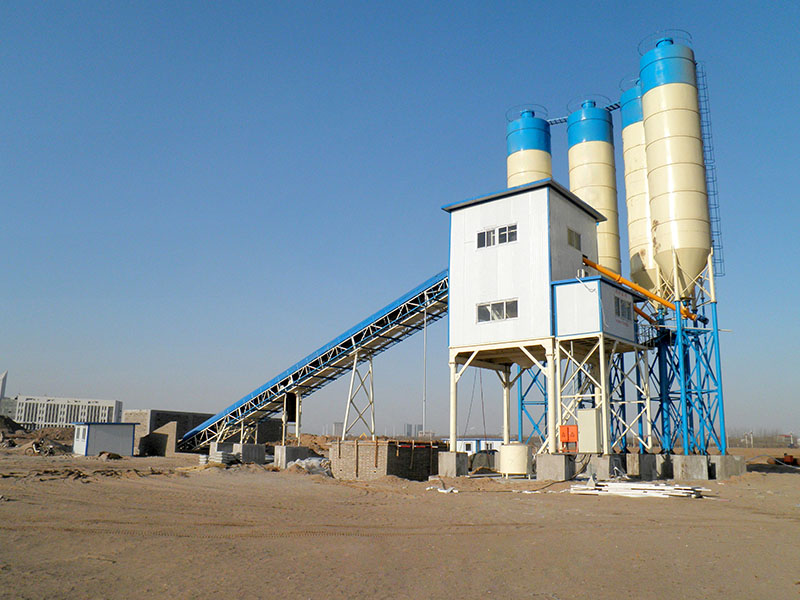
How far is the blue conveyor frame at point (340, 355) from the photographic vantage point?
3060 centimetres

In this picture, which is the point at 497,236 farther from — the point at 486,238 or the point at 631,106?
the point at 631,106

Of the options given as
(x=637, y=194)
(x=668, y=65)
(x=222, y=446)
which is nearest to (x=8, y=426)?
(x=222, y=446)

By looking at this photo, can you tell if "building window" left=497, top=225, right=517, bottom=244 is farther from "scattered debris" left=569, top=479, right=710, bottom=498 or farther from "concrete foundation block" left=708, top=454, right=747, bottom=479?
"concrete foundation block" left=708, top=454, right=747, bottom=479

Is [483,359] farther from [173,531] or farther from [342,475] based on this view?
[173,531]

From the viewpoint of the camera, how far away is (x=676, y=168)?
98.5 ft

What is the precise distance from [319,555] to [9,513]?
26.2 feet

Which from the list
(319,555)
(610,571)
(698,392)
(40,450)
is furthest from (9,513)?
(40,450)

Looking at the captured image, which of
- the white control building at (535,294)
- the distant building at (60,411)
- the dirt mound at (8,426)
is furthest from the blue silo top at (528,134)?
the distant building at (60,411)

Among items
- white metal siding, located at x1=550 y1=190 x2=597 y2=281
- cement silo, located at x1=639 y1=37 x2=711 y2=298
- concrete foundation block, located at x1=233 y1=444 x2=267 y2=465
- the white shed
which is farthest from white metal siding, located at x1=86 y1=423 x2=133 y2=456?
cement silo, located at x1=639 y1=37 x2=711 y2=298

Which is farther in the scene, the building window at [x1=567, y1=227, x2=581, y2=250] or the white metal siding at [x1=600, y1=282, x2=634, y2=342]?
the building window at [x1=567, y1=227, x2=581, y2=250]

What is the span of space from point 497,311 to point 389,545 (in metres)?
15.4

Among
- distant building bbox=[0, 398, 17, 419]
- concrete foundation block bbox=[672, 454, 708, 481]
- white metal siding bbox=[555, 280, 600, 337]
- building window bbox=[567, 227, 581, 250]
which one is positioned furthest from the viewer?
distant building bbox=[0, 398, 17, 419]

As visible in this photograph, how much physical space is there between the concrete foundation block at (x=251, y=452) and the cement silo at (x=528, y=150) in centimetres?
2106

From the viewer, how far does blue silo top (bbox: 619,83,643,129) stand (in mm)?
36094
